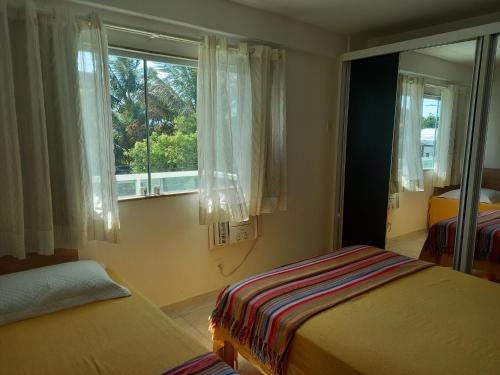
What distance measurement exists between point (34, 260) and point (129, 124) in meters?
1.07

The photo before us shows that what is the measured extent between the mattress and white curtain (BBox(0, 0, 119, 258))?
260cm

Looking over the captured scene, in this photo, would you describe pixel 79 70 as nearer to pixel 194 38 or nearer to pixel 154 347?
pixel 194 38

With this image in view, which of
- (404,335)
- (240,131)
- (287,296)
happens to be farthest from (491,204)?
(240,131)

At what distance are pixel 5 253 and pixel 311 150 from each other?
266 centimetres

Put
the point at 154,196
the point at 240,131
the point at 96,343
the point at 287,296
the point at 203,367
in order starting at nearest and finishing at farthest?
the point at 203,367 → the point at 96,343 → the point at 287,296 → the point at 154,196 → the point at 240,131

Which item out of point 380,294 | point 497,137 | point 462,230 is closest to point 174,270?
point 380,294

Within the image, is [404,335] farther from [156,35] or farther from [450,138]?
[156,35]

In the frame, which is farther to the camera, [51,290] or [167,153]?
[167,153]

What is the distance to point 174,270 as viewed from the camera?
9.07 ft

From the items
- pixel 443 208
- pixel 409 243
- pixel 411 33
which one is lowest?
pixel 409 243

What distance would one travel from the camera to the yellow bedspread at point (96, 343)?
128cm

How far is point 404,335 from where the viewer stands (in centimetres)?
150

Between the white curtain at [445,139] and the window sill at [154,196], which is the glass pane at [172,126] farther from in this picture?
the white curtain at [445,139]

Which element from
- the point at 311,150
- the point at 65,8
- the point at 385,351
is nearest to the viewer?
the point at 385,351
